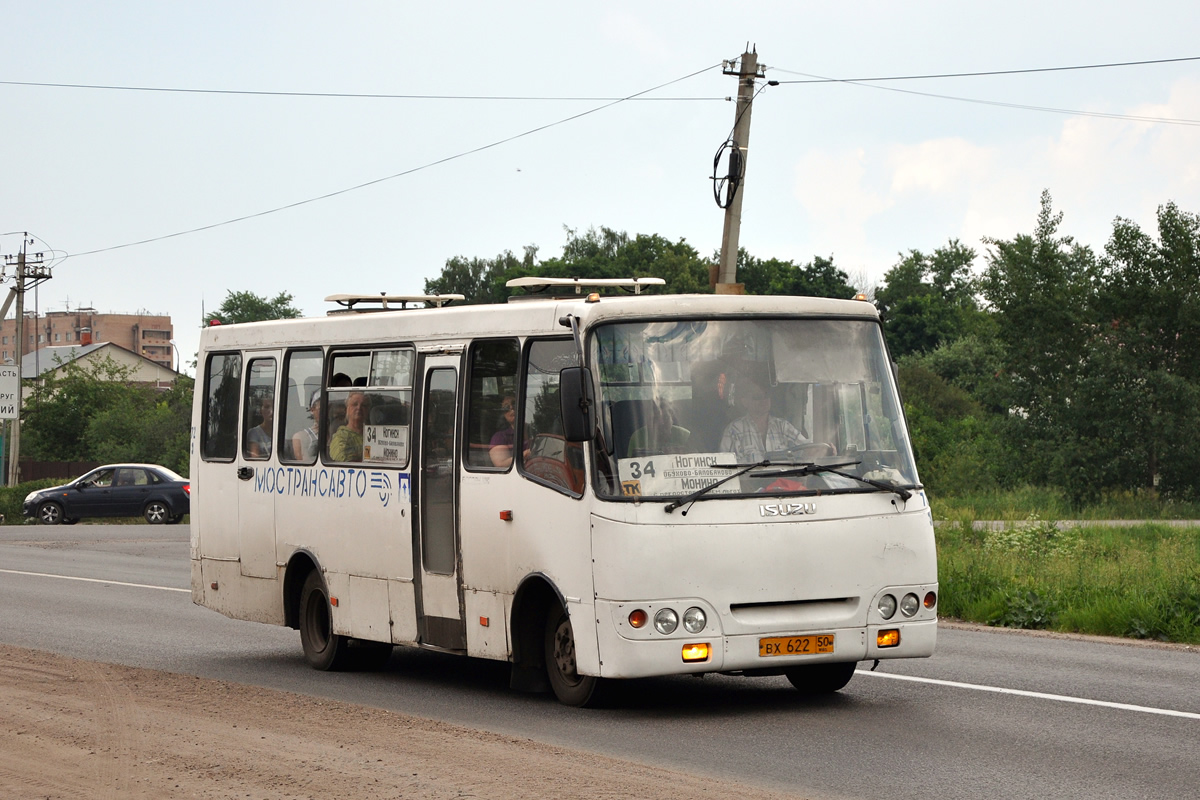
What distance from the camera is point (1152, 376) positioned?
1644 inches

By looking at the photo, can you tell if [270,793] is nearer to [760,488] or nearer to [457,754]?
[457,754]

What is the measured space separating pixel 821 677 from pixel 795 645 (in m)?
1.38

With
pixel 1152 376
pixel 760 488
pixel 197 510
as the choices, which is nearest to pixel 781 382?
pixel 760 488

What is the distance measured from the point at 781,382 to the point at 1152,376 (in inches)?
1352

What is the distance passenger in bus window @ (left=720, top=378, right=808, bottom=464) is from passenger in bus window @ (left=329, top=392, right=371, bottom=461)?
3487 mm

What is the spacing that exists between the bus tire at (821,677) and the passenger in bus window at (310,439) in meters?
4.26

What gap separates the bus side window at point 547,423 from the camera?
993cm

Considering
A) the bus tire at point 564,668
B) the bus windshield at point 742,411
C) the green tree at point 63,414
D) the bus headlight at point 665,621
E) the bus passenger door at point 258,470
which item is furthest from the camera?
the green tree at point 63,414

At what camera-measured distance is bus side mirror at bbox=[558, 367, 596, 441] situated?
950 centimetres

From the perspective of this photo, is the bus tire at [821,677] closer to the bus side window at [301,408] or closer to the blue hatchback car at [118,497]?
the bus side window at [301,408]

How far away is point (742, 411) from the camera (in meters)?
9.84

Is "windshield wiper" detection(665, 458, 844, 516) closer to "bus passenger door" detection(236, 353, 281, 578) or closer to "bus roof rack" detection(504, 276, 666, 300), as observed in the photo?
"bus roof rack" detection(504, 276, 666, 300)

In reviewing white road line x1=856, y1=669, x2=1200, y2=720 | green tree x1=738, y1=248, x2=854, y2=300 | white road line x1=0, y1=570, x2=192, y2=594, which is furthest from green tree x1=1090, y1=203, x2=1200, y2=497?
green tree x1=738, y1=248, x2=854, y2=300

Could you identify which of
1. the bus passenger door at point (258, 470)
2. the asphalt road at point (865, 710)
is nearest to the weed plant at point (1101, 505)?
the asphalt road at point (865, 710)
